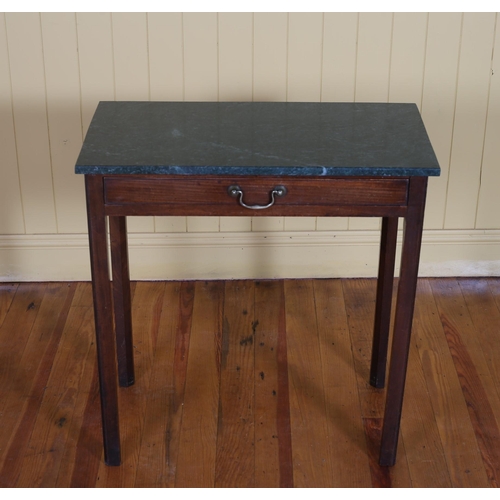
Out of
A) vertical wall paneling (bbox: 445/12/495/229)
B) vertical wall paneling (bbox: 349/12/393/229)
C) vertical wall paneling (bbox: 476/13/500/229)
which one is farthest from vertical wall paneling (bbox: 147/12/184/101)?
vertical wall paneling (bbox: 476/13/500/229)

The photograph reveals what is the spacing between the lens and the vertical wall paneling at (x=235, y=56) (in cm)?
314

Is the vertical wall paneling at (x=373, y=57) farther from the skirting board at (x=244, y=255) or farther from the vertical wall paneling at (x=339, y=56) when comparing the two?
the skirting board at (x=244, y=255)

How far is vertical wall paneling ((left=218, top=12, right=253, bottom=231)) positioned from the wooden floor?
2.57 feet

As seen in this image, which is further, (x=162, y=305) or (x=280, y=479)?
(x=162, y=305)

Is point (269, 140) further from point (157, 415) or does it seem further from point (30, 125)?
point (30, 125)

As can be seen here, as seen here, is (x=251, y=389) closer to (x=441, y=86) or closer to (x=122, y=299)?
(x=122, y=299)

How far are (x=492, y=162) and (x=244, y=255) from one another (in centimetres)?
103

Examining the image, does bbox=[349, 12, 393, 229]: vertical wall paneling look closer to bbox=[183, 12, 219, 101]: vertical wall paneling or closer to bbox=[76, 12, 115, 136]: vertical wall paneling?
bbox=[183, 12, 219, 101]: vertical wall paneling

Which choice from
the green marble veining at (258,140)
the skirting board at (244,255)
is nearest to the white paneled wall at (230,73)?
the skirting board at (244,255)

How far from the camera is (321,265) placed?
356 cm

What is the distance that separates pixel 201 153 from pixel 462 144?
1.42 m

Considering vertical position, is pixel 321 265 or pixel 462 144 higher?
pixel 462 144
